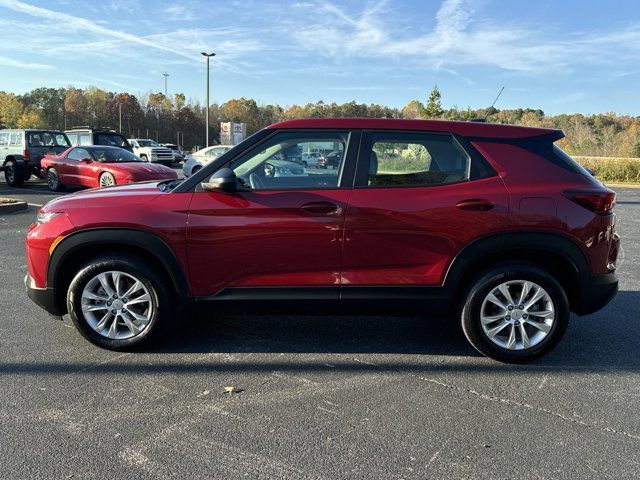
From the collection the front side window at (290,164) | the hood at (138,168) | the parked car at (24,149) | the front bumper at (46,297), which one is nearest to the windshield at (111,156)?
the hood at (138,168)

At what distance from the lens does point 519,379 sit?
3.59 metres

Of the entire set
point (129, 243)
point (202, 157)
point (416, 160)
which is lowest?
point (129, 243)

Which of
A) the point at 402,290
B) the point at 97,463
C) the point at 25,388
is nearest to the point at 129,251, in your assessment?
the point at 25,388

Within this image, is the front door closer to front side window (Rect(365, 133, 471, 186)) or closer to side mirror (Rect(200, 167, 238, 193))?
side mirror (Rect(200, 167, 238, 193))

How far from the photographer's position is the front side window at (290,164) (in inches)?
148

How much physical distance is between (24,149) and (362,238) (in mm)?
16710

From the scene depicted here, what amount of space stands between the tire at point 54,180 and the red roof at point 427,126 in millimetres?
13345

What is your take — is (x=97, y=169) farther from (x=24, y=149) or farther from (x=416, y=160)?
(x=416, y=160)

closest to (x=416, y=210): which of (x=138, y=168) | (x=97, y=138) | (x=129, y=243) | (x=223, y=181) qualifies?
(x=223, y=181)

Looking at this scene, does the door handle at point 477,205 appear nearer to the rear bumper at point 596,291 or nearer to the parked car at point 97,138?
the rear bumper at point 596,291

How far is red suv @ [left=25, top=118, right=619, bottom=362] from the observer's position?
3.66 metres

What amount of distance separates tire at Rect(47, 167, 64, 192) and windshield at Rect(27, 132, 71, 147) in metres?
2.47

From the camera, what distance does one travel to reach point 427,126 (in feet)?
12.7

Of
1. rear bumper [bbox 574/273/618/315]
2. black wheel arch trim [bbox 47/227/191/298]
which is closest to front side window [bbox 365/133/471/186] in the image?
rear bumper [bbox 574/273/618/315]
